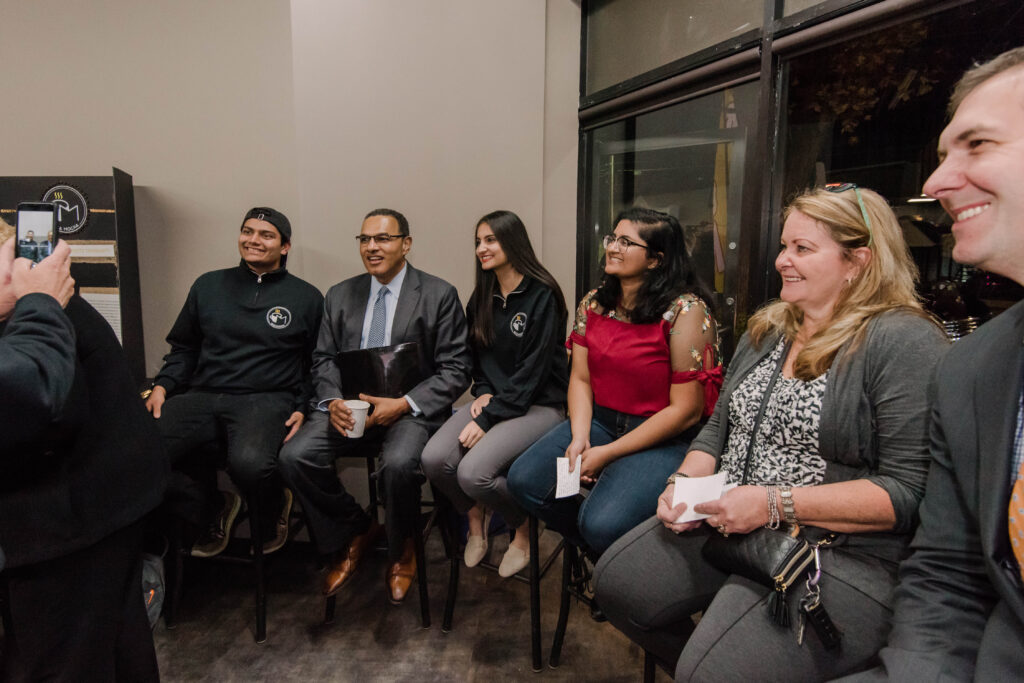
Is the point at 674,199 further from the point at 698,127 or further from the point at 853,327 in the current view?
the point at 853,327


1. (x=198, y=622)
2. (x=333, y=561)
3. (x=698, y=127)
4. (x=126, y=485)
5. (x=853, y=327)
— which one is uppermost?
(x=698, y=127)

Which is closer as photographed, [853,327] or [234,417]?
[853,327]

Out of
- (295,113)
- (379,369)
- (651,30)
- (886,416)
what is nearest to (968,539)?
(886,416)

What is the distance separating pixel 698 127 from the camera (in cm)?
243

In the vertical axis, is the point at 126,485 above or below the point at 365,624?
above

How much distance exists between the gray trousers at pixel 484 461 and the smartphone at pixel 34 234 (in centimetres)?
133

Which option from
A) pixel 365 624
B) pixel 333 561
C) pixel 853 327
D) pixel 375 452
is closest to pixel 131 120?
pixel 375 452

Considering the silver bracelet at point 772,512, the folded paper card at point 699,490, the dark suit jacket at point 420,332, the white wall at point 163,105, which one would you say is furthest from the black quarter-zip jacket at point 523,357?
the white wall at point 163,105

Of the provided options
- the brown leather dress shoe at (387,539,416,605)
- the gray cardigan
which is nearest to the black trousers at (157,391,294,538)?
the brown leather dress shoe at (387,539,416,605)

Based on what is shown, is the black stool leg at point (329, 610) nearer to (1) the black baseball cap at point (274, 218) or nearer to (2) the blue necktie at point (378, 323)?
(2) the blue necktie at point (378, 323)

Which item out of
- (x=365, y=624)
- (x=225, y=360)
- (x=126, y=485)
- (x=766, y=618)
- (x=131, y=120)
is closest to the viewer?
(x=766, y=618)

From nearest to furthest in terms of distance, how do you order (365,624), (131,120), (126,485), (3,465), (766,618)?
(766,618), (3,465), (126,485), (365,624), (131,120)

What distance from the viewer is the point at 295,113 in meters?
2.92

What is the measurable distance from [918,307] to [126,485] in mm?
2012
